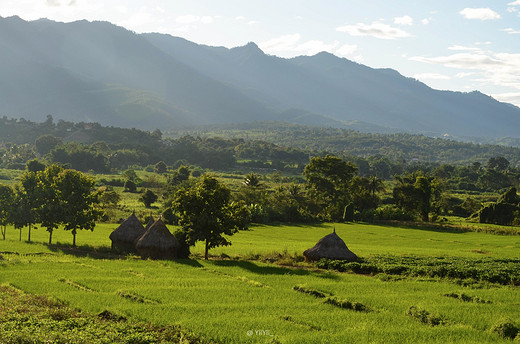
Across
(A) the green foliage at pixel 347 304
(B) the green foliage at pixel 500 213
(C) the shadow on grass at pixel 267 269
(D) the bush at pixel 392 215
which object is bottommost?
(C) the shadow on grass at pixel 267 269

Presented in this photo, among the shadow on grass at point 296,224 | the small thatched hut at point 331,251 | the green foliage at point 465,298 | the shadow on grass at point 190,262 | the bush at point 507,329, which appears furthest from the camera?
the shadow on grass at point 296,224

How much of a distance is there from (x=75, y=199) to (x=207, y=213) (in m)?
16.3

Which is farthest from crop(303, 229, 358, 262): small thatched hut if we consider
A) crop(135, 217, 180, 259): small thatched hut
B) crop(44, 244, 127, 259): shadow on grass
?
crop(44, 244, 127, 259): shadow on grass

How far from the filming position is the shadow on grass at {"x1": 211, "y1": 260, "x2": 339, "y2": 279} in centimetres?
3337

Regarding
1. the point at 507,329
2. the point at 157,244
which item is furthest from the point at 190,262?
the point at 507,329

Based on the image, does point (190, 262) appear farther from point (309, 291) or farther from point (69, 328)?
point (69, 328)

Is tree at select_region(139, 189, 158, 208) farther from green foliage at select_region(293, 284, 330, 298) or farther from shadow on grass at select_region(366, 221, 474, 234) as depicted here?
green foliage at select_region(293, 284, 330, 298)

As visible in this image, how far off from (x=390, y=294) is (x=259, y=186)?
246ft

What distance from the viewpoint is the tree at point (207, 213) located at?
39688 millimetres

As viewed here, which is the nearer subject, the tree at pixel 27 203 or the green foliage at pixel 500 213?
the tree at pixel 27 203

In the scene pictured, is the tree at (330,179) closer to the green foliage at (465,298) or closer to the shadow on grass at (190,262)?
the shadow on grass at (190,262)

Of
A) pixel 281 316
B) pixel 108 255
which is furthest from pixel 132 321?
pixel 108 255

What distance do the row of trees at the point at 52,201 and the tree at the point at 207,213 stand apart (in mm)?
13029

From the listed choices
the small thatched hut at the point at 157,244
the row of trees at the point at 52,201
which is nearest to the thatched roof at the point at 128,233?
the small thatched hut at the point at 157,244
